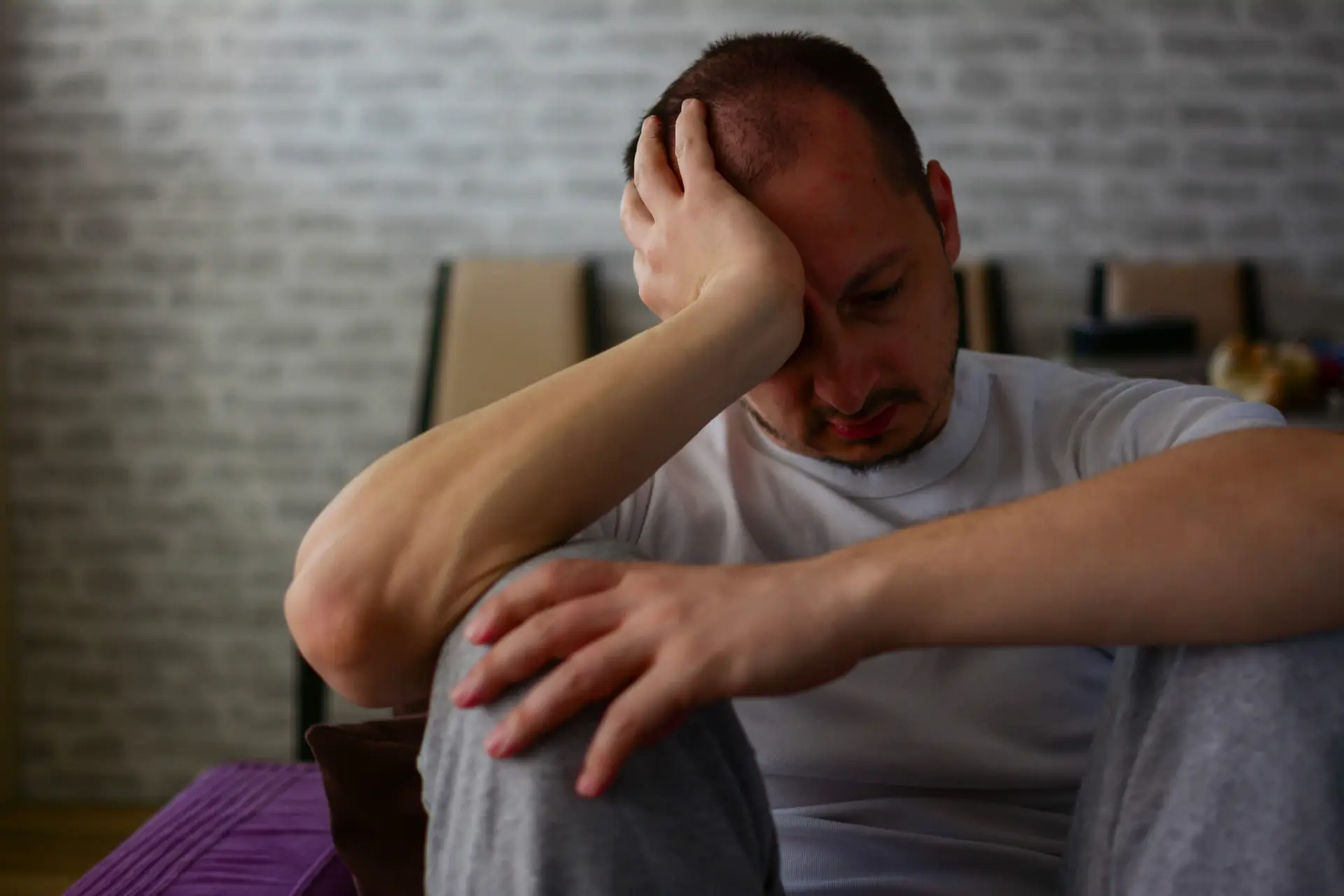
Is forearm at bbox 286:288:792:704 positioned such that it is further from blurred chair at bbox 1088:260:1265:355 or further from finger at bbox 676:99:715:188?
blurred chair at bbox 1088:260:1265:355

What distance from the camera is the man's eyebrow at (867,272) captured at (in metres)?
1.00

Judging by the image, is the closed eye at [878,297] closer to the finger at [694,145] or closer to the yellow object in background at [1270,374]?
the finger at [694,145]

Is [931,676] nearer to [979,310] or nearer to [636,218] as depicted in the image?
[636,218]

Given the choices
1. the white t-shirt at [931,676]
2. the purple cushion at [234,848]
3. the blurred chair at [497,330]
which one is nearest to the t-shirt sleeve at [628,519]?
the white t-shirt at [931,676]

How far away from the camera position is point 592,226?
10.1 feet

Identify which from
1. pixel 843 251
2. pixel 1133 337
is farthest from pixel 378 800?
pixel 1133 337

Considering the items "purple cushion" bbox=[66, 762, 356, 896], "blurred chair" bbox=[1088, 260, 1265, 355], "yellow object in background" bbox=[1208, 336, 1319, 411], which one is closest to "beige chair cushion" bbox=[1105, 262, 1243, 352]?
"blurred chair" bbox=[1088, 260, 1265, 355]

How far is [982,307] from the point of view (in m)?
3.02

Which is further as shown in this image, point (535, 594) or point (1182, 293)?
point (1182, 293)

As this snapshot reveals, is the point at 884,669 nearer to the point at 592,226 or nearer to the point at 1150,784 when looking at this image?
the point at 1150,784

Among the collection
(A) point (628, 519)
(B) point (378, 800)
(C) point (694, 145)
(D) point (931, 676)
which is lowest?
(B) point (378, 800)

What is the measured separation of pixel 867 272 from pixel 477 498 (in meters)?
0.41

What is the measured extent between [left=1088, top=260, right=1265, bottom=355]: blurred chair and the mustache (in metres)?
2.22

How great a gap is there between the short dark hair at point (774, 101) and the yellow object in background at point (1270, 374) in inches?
61.3
